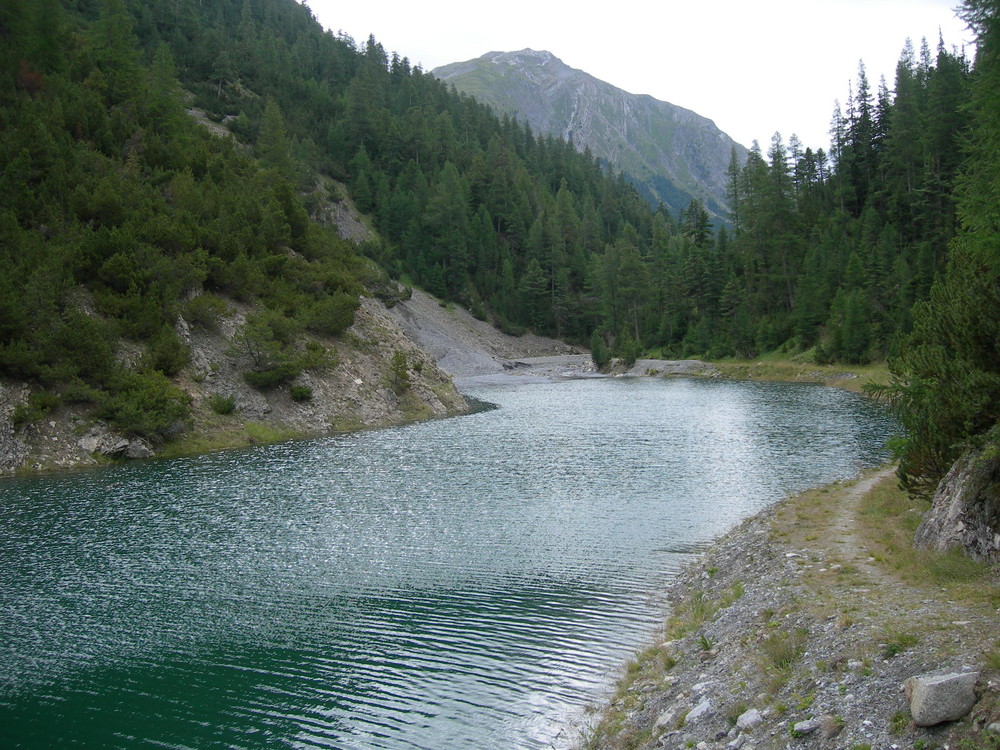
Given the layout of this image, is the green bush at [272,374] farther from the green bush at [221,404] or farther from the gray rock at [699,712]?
the gray rock at [699,712]

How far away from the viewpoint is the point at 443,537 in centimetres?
2505

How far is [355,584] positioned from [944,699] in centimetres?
1563

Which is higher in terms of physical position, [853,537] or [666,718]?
[853,537]

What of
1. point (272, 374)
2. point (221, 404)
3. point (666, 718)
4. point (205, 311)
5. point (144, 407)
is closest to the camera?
point (666, 718)

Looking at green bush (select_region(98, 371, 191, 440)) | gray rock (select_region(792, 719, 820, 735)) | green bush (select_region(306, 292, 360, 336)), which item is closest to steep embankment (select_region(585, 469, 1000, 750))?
gray rock (select_region(792, 719, 820, 735))

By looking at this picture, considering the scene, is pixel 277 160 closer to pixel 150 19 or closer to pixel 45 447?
pixel 150 19

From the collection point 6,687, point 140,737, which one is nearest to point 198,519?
point 6,687

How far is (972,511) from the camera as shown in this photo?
1452 centimetres

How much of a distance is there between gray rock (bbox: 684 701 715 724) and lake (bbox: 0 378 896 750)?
2.32 m

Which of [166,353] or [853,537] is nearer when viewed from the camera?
[853,537]

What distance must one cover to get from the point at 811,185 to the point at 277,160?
8947 cm

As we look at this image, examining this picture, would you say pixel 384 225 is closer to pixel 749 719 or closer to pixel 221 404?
pixel 221 404

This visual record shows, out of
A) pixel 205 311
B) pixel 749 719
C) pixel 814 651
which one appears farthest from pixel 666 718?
pixel 205 311

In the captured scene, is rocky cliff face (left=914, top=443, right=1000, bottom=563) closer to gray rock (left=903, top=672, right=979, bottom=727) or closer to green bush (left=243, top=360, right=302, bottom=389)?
gray rock (left=903, top=672, right=979, bottom=727)
